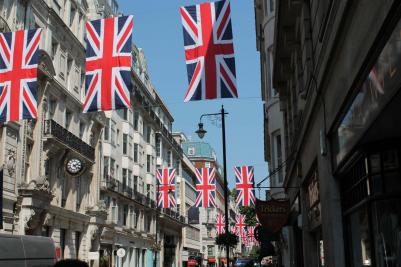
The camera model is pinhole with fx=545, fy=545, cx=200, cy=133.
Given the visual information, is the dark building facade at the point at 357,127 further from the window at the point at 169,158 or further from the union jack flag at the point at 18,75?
the window at the point at 169,158

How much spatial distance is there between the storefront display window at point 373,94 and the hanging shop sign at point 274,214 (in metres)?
9.62

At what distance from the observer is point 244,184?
1282 inches

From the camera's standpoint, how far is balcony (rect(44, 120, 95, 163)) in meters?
33.3

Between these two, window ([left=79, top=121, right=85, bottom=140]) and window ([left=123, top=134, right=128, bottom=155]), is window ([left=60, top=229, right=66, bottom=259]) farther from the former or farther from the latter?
window ([left=123, top=134, right=128, bottom=155])

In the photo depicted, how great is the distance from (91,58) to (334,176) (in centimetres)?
1039

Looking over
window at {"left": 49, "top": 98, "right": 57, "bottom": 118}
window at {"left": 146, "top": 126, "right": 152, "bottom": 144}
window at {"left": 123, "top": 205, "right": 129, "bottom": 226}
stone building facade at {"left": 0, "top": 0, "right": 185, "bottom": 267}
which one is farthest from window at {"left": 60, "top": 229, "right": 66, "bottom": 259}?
window at {"left": 146, "top": 126, "right": 152, "bottom": 144}

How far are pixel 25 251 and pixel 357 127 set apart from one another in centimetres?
708

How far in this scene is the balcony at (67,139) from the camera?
33.3m

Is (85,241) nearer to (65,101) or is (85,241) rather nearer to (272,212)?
(65,101)

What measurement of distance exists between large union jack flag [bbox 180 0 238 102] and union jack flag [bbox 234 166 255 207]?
17933mm

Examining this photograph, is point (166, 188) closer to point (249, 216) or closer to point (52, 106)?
point (52, 106)

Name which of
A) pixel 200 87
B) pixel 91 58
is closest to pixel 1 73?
pixel 91 58

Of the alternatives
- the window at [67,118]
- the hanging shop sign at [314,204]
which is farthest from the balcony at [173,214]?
the hanging shop sign at [314,204]

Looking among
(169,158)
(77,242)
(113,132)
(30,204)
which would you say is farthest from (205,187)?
(169,158)
